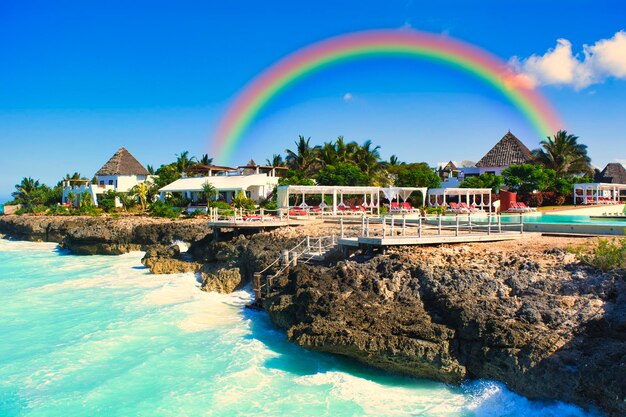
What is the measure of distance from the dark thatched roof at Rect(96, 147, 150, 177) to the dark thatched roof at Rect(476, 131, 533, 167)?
44.0 m

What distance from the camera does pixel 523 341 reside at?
428 inches

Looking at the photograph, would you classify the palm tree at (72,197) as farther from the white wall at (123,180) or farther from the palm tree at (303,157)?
the palm tree at (303,157)

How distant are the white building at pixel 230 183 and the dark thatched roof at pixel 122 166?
1169cm

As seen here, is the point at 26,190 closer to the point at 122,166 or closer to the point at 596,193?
the point at 122,166

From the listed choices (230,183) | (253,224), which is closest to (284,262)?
(253,224)

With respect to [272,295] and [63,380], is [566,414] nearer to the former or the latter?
[272,295]

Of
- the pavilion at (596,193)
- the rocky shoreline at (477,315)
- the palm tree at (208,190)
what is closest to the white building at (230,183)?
the palm tree at (208,190)

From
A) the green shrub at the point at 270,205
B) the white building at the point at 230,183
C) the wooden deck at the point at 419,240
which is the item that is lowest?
the wooden deck at the point at 419,240

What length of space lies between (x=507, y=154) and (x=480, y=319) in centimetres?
5131

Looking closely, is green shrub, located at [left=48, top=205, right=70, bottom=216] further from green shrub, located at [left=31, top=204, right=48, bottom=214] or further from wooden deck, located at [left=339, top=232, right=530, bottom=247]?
wooden deck, located at [left=339, top=232, right=530, bottom=247]

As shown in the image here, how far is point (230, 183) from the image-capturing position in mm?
46438

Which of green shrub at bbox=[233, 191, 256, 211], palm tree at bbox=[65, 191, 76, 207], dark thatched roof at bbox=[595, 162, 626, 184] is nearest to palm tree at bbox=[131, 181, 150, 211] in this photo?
palm tree at bbox=[65, 191, 76, 207]

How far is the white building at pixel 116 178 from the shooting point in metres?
59.3

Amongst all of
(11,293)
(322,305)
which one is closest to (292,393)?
(322,305)
